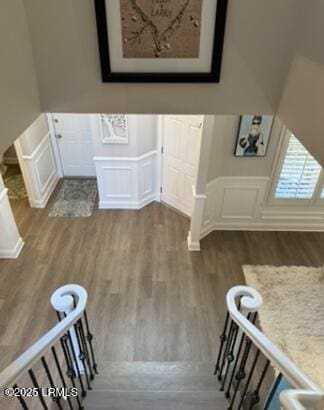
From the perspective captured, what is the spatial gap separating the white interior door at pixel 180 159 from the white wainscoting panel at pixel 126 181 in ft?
0.80

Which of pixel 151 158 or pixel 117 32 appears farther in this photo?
pixel 151 158

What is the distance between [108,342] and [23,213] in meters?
2.90

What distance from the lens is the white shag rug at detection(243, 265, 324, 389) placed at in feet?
9.85

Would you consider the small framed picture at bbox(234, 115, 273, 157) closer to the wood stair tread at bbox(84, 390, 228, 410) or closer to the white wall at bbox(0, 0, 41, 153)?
the wood stair tread at bbox(84, 390, 228, 410)

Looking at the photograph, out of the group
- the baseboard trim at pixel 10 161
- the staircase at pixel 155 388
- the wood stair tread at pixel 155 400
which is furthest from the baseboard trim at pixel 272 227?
the baseboard trim at pixel 10 161

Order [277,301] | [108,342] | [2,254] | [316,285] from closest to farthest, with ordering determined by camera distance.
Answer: [108,342]
[277,301]
[316,285]
[2,254]

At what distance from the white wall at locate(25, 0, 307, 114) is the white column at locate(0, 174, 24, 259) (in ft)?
9.94

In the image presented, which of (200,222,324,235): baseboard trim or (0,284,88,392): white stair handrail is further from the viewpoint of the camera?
(200,222,324,235): baseboard trim

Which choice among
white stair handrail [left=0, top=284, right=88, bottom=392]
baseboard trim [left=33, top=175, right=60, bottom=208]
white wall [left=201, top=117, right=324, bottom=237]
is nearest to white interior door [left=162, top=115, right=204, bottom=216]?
white wall [left=201, top=117, right=324, bottom=237]

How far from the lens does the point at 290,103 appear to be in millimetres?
1171

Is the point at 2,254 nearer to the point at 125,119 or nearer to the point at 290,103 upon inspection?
the point at 125,119

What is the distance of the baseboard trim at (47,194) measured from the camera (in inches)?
201

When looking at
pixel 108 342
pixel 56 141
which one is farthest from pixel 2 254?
pixel 56 141

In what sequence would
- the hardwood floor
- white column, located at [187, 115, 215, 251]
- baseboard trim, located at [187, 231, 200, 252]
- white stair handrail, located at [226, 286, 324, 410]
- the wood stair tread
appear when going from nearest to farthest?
white stair handrail, located at [226, 286, 324, 410] < the wood stair tread < the hardwood floor < white column, located at [187, 115, 215, 251] < baseboard trim, located at [187, 231, 200, 252]
